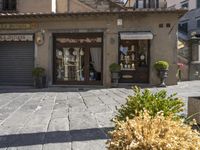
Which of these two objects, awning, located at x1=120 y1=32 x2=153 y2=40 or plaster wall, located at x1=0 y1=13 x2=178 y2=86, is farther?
plaster wall, located at x1=0 y1=13 x2=178 y2=86

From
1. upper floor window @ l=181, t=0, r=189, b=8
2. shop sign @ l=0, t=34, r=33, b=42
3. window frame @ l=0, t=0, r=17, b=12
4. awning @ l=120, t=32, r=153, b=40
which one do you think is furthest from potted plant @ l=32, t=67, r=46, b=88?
upper floor window @ l=181, t=0, r=189, b=8

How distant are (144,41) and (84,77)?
381 cm

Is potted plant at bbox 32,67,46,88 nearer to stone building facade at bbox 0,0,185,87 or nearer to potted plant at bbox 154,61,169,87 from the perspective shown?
stone building facade at bbox 0,0,185,87

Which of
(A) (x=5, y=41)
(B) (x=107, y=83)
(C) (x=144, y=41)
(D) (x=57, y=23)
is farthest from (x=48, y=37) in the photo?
(C) (x=144, y=41)

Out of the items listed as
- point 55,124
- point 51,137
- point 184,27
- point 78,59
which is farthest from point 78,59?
point 184,27

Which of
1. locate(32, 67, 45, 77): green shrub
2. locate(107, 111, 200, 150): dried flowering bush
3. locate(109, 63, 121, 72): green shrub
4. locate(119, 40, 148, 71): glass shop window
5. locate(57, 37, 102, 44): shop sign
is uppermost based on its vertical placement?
locate(57, 37, 102, 44): shop sign

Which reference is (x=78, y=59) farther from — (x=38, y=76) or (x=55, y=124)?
(x=55, y=124)

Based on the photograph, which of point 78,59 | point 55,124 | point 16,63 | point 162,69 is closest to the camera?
point 55,124

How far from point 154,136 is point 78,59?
15.3 metres

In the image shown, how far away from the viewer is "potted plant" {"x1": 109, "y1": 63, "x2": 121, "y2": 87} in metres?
16.9

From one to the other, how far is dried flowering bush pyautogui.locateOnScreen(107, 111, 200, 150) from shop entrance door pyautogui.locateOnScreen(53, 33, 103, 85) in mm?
14444

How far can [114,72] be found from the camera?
1694cm

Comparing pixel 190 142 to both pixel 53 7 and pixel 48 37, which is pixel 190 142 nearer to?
pixel 48 37

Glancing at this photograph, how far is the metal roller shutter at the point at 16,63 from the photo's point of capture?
730 inches
